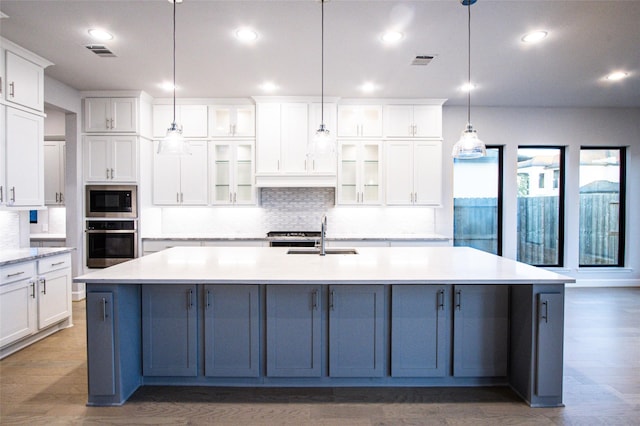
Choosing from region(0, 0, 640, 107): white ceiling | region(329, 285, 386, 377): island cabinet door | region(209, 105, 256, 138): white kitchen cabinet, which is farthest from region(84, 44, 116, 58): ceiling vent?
region(329, 285, 386, 377): island cabinet door

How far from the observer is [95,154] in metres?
4.91

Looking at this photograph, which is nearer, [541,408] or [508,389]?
[541,408]

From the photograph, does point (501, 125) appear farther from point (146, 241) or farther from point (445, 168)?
point (146, 241)

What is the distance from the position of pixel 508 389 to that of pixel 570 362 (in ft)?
2.94

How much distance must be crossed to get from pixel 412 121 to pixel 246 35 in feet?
9.23

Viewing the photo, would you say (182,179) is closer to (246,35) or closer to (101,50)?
(101,50)

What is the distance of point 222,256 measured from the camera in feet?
10.1

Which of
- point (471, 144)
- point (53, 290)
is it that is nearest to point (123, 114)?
point (53, 290)

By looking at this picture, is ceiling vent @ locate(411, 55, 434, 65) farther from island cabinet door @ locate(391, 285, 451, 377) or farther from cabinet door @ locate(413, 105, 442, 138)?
island cabinet door @ locate(391, 285, 451, 377)

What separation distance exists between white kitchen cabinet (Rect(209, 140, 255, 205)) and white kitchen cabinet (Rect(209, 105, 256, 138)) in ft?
0.37

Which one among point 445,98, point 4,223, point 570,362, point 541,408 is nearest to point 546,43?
point 445,98

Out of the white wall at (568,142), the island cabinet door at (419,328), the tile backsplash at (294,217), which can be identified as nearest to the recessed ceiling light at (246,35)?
the island cabinet door at (419,328)

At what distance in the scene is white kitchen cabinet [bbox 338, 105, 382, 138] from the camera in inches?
204

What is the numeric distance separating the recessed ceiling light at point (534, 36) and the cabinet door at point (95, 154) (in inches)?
195
